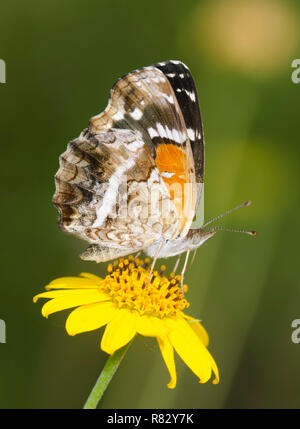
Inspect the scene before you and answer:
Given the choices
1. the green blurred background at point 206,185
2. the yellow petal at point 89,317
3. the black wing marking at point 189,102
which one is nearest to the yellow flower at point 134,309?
the yellow petal at point 89,317

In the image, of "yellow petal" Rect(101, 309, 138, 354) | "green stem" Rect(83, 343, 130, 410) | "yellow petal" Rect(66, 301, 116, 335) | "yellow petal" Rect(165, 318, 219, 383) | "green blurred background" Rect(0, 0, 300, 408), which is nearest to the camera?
"green stem" Rect(83, 343, 130, 410)

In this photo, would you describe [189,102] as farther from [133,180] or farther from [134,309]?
[134,309]

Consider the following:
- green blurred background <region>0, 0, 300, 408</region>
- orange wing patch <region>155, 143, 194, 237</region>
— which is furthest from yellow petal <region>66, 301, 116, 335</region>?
green blurred background <region>0, 0, 300, 408</region>

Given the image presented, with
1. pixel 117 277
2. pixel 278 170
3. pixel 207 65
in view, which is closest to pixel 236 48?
pixel 207 65

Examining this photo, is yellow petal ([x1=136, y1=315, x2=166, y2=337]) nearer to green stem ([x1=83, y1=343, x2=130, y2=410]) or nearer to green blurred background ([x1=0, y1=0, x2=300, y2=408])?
green stem ([x1=83, y1=343, x2=130, y2=410])

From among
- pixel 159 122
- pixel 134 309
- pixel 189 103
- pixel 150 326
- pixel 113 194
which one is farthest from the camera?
pixel 189 103

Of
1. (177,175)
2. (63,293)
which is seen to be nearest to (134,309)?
(63,293)

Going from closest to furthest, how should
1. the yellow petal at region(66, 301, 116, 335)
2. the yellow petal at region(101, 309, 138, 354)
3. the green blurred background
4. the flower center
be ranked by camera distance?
the yellow petal at region(101, 309, 138, 354)
the yellow petal at region(66, 301, 116, 335)
the flower center
the green blurred background
